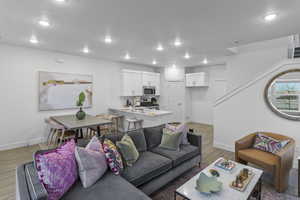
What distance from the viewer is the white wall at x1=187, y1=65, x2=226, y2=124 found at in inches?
264

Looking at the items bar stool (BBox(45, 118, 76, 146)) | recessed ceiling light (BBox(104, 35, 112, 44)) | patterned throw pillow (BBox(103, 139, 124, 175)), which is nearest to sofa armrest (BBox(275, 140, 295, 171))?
patterned throw pillow (BBox(103, 139, 124, 175))

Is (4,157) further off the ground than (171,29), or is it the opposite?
(171,29)

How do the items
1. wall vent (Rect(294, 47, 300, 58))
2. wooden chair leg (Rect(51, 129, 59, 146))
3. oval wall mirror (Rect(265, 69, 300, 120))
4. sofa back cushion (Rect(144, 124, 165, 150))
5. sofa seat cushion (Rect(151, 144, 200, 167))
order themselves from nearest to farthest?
1. sofa seat cushion (Rect(151, 144, 200, 167))
2. sofa back cushion (Rect(144, 124, 165, 150))
3. oval wall mirror (Rect(265, 69, 300, 120))
4. wall vent (Rect(294, 47, 300, 58))
5. wooden chair leg (Rect(51, 129, 59, 146))

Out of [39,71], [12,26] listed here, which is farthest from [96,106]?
[12,26]

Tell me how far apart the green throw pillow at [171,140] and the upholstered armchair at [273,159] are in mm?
1098

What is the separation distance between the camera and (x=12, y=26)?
2818 mm

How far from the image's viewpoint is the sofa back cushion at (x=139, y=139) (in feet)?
8.77

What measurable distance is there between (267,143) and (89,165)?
3003mm

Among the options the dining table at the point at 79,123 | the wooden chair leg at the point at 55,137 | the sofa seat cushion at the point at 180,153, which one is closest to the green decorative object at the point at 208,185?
the sofa seat cushion at the point at 180,153

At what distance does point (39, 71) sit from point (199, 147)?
4.57 meters

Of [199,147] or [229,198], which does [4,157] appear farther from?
[229,198]

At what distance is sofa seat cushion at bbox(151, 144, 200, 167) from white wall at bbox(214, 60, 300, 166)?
151 centimetres

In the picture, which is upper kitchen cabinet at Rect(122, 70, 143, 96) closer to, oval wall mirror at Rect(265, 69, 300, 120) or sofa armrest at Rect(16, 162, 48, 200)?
oval wall mirror at Rect(265, 69, 300, 120)

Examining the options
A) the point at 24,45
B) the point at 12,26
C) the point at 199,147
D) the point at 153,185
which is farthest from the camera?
the point at 24,45
